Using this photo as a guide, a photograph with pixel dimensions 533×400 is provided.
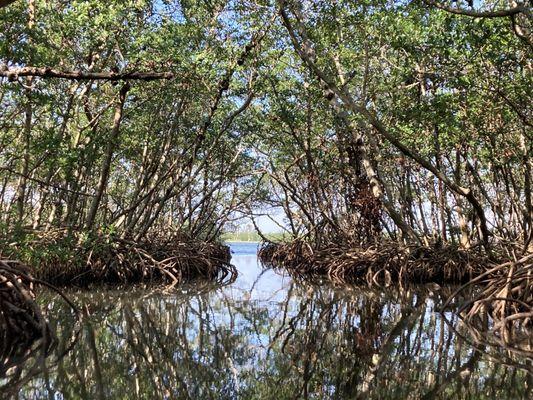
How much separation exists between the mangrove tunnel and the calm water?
0.02 m

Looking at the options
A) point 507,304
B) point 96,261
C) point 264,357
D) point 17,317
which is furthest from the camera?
point 96,261

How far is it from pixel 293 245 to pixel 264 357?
12.0m

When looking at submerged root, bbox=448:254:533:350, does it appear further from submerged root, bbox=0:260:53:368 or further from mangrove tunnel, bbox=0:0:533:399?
submerged root, bbox=0:260:53:368

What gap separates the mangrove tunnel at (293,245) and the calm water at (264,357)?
2 cm

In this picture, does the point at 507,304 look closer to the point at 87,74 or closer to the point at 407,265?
the point at 87,74

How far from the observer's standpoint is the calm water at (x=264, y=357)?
2770 mm

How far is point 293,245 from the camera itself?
15.5 m

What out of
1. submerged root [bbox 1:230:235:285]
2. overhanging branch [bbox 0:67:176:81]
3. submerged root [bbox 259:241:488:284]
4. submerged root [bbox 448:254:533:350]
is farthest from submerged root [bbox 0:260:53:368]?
submerged root [bbox 259:241:488:284]

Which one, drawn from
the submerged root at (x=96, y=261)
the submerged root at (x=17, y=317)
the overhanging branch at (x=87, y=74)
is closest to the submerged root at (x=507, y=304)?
the overhanging branch at (x=87, y=74)

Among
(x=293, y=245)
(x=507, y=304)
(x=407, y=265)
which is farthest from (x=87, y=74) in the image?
(x=293, y=245)

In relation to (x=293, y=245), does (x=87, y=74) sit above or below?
above

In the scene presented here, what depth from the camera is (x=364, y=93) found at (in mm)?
10938

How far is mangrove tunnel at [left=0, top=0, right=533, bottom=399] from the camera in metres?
3.15

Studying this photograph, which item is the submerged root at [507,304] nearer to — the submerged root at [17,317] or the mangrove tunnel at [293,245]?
the mangrove tunnel at [293,245]
